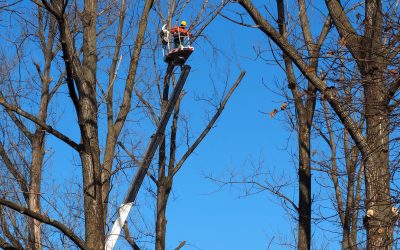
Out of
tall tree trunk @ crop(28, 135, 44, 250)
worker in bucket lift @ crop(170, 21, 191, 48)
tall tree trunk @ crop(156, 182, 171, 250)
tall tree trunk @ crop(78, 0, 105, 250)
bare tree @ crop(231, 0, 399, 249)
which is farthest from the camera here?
tall tree trunk @ crop(156, 182, 171, 250)

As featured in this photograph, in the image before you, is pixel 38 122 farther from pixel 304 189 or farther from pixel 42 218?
pixel 304 189

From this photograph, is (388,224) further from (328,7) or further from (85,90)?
(85,90)

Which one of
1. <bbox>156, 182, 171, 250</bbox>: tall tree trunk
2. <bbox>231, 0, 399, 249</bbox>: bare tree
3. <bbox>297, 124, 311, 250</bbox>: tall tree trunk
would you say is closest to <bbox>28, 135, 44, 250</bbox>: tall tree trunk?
<bbox>156, 182, 171, 250</bbox>: tall tree trunk

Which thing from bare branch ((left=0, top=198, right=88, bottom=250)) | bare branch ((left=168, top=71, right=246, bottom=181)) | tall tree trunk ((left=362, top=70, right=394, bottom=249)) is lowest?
bare branch ((left=0, top=198, right=88, bottom=250))

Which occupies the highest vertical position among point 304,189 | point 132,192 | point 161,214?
point 161,214

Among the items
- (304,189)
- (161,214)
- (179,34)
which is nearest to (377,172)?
(304,189)

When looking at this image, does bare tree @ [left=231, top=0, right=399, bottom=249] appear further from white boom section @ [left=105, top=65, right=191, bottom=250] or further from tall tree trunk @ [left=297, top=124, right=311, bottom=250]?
white boom section @ [left=105, top=65, right=191, bottom=250]

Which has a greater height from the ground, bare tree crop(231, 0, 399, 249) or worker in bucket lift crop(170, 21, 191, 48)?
worker in bucket lift crop(170, 21, 191, 48)

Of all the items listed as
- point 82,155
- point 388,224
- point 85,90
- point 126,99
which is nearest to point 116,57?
point 126,99

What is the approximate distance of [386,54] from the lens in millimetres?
4988

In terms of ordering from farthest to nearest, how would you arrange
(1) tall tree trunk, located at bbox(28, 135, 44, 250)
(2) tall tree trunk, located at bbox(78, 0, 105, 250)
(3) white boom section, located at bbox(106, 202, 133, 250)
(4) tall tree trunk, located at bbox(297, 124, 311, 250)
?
(1) tall tree trunk, located at bbox(28, 135, 44, 250)
(4) tall tree trunk, located at bbox(297, 124, 311, 250)
(3) white boom section, located at bbox(106, 202, 133, 250)
(2) tall tree trunk, located at bbox(78, 0, 105, 250)

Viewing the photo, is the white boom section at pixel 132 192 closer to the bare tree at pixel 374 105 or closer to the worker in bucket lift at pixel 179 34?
the worker in bucket lift at pixel 179 34

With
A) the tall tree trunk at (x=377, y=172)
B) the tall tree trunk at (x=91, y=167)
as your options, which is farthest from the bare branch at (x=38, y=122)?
the tall tree trunk at (x=377, y=172)

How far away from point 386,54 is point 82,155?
283cm
